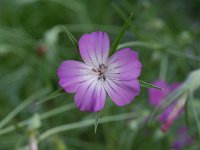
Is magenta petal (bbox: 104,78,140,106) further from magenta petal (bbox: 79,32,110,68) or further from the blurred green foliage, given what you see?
the blurred green foliage

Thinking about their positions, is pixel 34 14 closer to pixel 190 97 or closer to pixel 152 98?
pixel 152 98

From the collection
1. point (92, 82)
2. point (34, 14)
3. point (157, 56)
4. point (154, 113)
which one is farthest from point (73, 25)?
point (92, 82)

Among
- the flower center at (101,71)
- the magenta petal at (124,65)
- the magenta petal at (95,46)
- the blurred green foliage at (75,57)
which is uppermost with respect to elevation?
the blurred green foliage at (75,57)

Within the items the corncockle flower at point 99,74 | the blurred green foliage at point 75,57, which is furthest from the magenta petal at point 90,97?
the blurred green foliage at point 75,57

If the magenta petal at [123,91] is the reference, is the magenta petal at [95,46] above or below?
above

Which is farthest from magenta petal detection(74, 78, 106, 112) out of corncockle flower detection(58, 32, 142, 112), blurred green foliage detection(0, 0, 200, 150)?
blurred green foliage detection(0, 0, 200, 150)

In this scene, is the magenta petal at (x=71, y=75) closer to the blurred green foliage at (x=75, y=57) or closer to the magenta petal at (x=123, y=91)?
the magenta petal at (x=123, y=91)

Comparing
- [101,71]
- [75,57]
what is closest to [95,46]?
[101,71]
